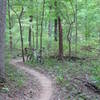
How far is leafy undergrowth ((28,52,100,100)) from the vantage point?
1067 centimetres

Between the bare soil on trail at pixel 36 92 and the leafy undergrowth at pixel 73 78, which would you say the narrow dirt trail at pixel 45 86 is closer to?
the bare soil on trail at pixel 36 92

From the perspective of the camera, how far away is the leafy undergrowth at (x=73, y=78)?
35.0 feet

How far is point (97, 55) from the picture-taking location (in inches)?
935

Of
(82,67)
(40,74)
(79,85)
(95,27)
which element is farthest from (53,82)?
(95,27)

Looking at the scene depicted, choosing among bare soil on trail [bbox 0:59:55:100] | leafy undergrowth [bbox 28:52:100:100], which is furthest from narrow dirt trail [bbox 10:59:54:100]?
leafy undergrowth [bbox 28:52:100:100]

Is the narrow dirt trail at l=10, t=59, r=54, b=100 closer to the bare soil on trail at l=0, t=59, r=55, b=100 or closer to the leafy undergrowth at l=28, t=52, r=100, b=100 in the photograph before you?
the bare soil on trail at l=0, t=59, r=55, b=100

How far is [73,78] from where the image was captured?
13844mm

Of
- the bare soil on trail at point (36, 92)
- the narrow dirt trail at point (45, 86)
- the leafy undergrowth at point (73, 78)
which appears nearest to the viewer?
the bare soil on trail at point (36, 92)

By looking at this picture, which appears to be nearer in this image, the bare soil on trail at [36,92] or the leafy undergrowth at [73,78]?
the bare soil on trail at [36,92]

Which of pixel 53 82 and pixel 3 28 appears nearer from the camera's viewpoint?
pixel 3 28

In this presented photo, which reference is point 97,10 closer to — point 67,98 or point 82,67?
point 82,67

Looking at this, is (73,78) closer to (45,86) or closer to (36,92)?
(45,86)

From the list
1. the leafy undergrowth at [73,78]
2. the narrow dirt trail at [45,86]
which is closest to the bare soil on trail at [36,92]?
the narrow dirt trail at [45,86]

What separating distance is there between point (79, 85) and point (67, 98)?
2.36 m
